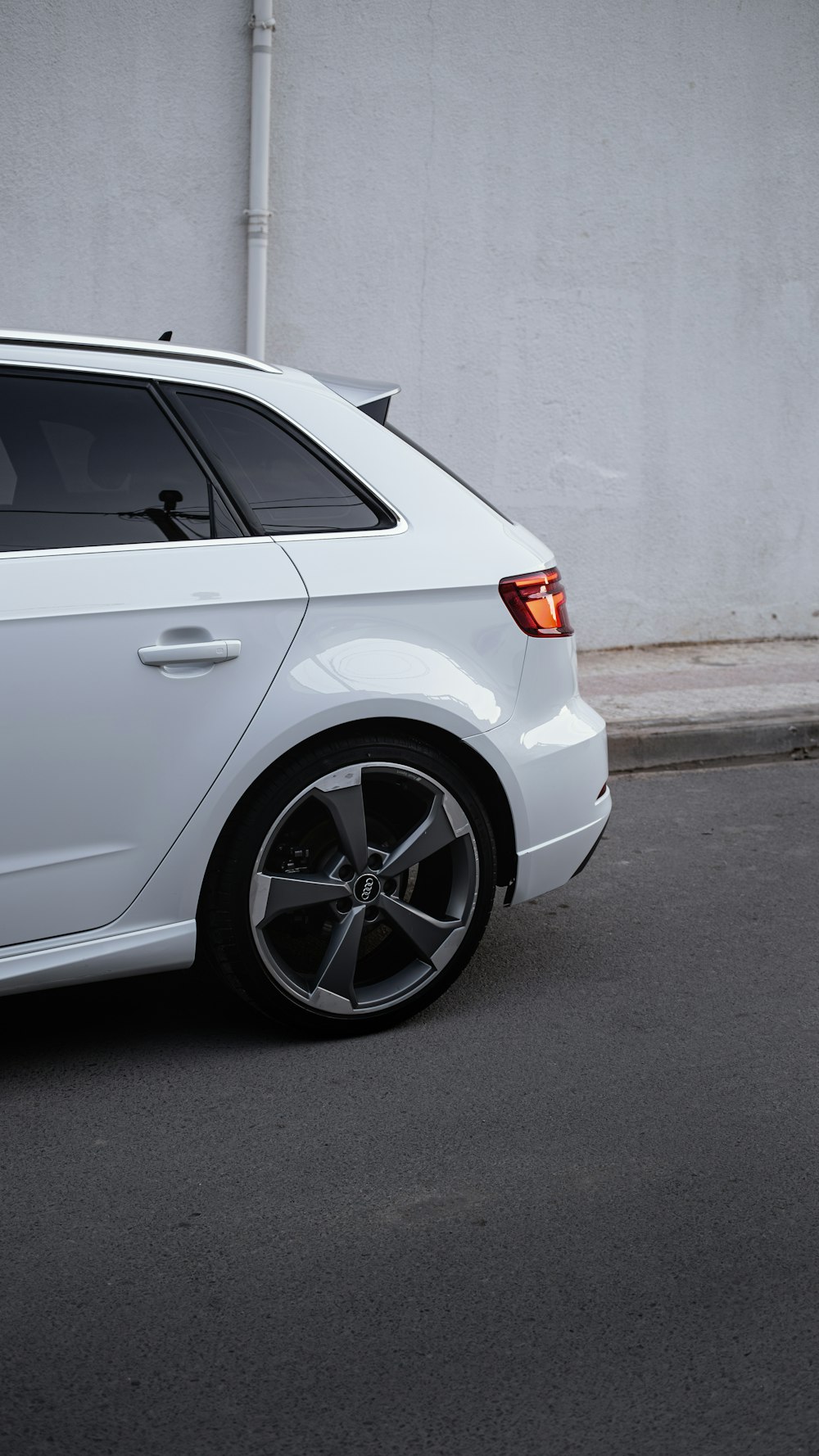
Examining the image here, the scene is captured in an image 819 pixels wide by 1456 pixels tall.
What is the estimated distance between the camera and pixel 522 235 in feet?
27.3

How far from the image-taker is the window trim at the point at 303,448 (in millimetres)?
3447

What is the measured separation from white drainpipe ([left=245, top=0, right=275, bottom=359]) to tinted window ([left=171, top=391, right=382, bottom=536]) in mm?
3941

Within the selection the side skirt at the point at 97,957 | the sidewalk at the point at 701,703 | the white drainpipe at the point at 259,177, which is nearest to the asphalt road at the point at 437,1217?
the side skirt at the point at 97,957

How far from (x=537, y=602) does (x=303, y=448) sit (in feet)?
2.41

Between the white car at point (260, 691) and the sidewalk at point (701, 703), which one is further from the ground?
the white car at point (260, 691)

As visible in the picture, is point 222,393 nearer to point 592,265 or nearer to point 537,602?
point 537,602

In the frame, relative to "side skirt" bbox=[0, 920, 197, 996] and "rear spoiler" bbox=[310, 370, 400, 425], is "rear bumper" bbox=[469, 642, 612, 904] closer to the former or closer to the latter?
"rear spoiler" bbox=[310, 370, 400, 425]

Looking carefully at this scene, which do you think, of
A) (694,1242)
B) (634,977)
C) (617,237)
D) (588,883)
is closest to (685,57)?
(617,237)

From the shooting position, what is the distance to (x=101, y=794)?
3229mm

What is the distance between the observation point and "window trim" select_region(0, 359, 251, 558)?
330 cm

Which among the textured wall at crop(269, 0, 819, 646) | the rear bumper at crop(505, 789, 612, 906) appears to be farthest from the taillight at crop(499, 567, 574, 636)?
the textured wall at crop(269, 0, 819, 646)

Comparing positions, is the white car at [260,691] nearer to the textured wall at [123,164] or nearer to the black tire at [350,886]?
the black tire at [350,886]

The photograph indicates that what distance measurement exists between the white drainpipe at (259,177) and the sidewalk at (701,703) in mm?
2633

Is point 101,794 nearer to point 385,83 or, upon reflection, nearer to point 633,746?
point 633,746
